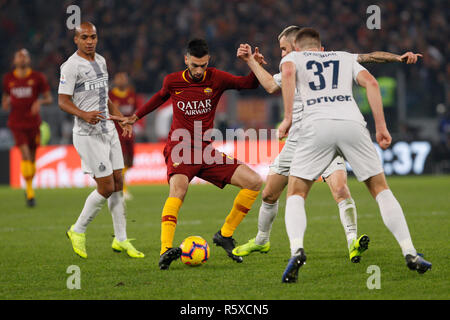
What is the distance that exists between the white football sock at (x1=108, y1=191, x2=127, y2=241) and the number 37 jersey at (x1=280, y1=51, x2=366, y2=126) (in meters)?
2.70

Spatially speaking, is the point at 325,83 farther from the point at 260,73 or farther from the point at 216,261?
the point at 216,261

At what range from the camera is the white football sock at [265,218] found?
6512 mm

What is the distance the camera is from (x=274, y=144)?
60.2 ft

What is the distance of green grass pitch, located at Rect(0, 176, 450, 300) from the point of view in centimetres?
484

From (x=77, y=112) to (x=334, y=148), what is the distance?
268 centimetres

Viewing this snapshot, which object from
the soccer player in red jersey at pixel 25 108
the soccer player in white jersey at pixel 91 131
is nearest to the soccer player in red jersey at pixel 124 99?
the soccer player in red jersey at pixel 25 108

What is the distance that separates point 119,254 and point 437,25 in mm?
18560

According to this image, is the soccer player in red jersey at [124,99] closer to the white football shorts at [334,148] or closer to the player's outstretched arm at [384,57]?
the player's outstretched arm at [384,57]

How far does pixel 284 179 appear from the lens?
638cm

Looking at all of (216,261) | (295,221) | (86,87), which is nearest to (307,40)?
(295,221)
